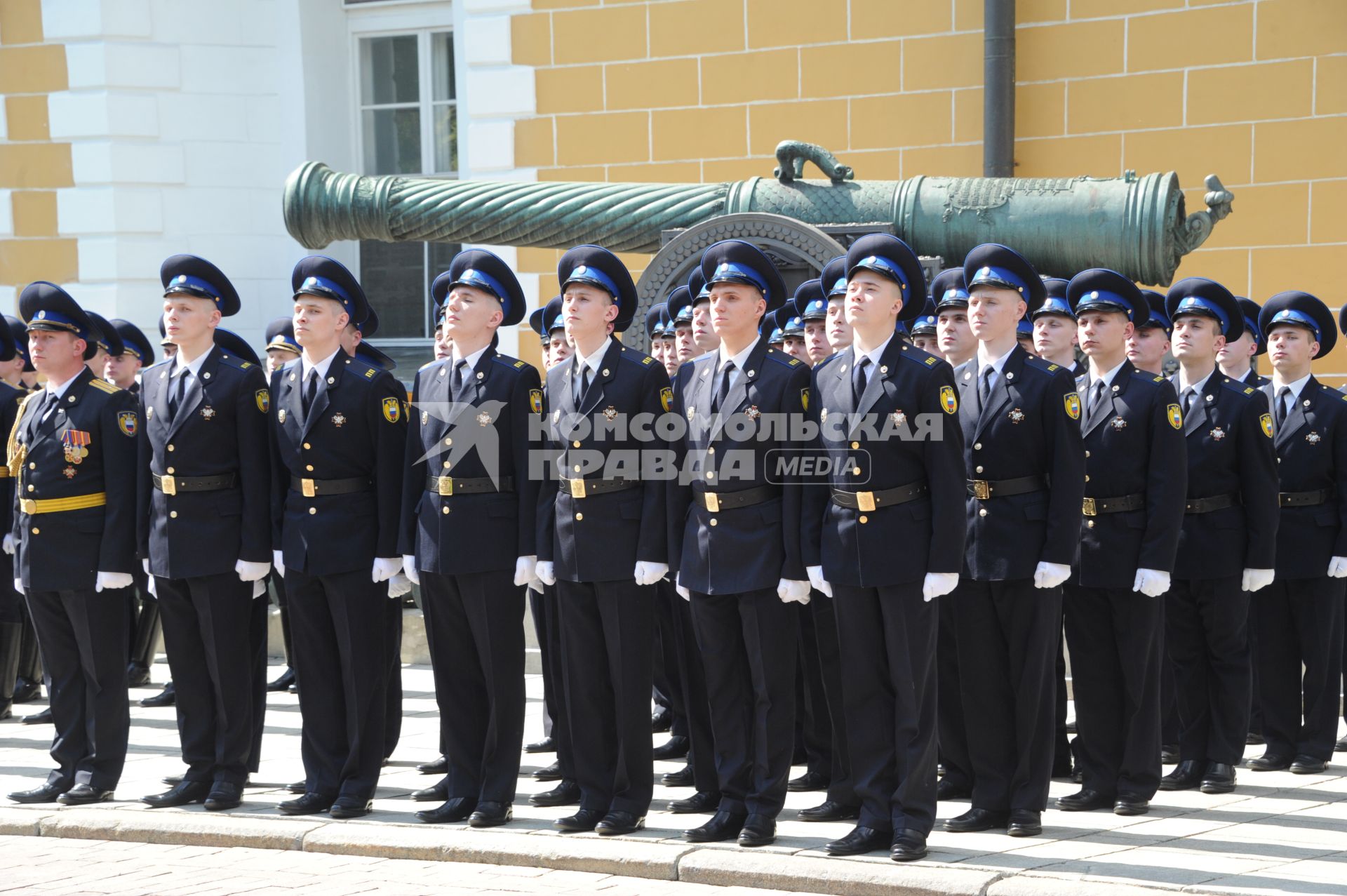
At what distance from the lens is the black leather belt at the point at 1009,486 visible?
613 centimetres

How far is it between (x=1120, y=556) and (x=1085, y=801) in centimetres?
86

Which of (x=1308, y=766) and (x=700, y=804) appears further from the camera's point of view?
(x=1308, y=766)

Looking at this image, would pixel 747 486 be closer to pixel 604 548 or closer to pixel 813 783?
pixel 604 548

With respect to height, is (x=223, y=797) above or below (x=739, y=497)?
below

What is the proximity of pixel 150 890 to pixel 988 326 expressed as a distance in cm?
326

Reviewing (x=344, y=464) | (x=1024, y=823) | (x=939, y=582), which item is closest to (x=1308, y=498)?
(x=1024, y=823)

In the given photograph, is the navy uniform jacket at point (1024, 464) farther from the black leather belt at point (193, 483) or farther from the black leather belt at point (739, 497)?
the black leather belt at point (193, 483)

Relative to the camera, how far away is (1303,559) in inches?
287

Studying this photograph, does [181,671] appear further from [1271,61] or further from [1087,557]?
[1271,61]

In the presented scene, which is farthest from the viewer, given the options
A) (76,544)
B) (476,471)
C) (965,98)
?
(965,98)

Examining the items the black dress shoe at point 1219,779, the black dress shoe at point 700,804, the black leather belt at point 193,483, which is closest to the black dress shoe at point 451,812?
the black dress shoe at point 700,804

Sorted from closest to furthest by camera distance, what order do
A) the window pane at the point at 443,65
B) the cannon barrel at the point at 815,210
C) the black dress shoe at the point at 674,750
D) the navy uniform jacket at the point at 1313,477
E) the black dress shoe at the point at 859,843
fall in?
the black dress shoe at the point at 859,843, the navy uniform jacket at the point at 1313,477, the black dress shoe at the point at 674,750, the cannon barrel at the point at 815,210, the window pane at the point at 443,65

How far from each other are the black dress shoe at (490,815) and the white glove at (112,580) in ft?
5.45

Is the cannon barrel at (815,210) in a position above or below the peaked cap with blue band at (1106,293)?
above
